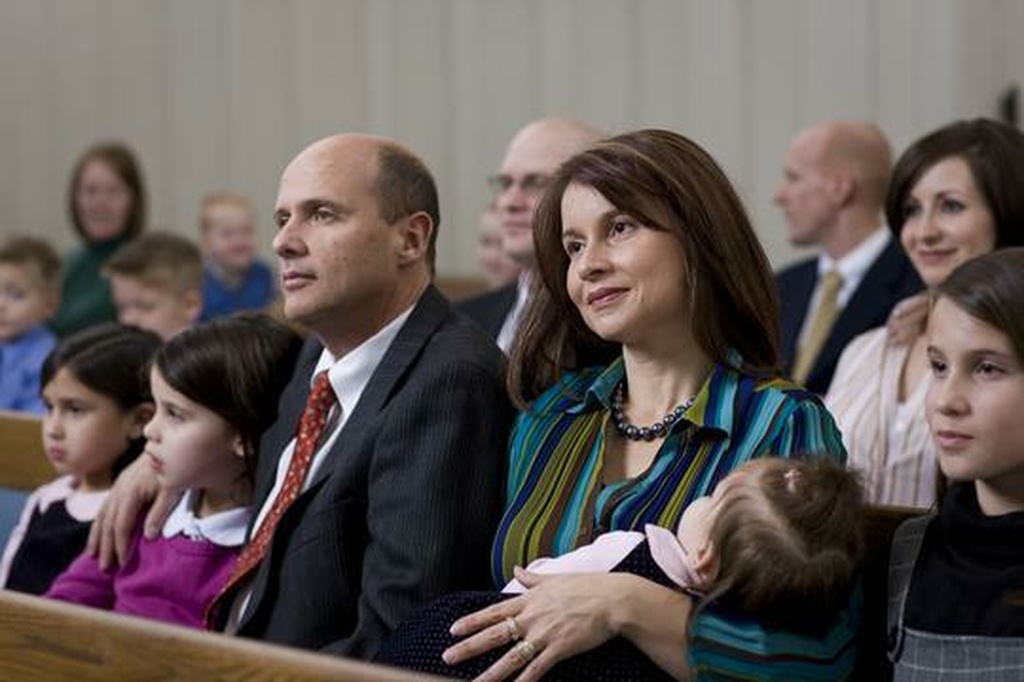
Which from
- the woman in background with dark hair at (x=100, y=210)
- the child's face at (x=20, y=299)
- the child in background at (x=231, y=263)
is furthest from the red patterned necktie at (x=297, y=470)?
the child in background at (x=231, y=263)

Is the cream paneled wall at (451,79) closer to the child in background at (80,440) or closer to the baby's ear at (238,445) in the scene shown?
the child in background at (80,440)

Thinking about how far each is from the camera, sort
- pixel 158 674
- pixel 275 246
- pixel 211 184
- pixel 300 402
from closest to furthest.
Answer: pixel 158 674, pixel 275 246, pixel 300 402, pixel 211 184

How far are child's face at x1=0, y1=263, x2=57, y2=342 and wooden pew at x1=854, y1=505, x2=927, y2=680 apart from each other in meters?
3.82

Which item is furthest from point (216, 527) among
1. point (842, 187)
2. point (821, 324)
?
point (842, 187)

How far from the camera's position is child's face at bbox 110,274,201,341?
5.66 metres

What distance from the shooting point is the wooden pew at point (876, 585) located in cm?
284

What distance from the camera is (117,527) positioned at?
12.6ft

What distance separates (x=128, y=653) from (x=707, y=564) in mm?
812

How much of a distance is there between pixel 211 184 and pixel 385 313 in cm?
615

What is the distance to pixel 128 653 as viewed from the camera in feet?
8.48

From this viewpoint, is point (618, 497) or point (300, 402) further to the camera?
point (300, 402)

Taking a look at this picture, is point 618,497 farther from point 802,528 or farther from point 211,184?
point 211,184

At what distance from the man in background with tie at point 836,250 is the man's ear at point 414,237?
1810 mm

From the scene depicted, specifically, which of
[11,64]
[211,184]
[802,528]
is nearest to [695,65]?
[211,184]
